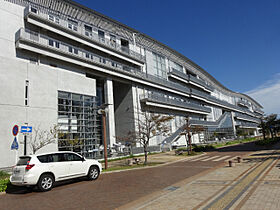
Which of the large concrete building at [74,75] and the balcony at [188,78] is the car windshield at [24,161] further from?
the balcony at [188,78]

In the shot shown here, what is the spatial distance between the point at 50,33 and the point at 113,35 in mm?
10514

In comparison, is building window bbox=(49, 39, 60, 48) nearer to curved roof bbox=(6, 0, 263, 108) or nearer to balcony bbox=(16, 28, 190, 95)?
balcony bbox=(16, 28, 190, 95)

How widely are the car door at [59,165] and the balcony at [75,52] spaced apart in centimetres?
1514

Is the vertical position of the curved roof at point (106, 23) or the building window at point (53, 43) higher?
the curved roof at point (106, 23)

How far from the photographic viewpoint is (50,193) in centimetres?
848

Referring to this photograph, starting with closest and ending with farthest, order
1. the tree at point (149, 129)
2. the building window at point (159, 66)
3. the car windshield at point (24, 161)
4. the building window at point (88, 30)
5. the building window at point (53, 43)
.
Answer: the car windshield at point (24, 161) → the tree at point (149, 129) → the building window at point (53, 43) → the building window at point (88, 30) → the building window at point (159, 66)

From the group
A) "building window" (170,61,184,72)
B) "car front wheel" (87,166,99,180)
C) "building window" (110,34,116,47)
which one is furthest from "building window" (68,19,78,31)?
"building window" (170,61,184,72)

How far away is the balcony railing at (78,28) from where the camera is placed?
22.3m

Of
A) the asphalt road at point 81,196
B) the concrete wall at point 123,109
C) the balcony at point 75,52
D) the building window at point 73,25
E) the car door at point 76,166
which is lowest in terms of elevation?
the asphalt road at point 81,196

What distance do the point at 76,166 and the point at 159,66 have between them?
32.4 metres

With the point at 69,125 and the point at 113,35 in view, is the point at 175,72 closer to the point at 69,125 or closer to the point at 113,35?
the point at 113,35

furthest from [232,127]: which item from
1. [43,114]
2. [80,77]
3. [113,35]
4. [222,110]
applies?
[43,114]

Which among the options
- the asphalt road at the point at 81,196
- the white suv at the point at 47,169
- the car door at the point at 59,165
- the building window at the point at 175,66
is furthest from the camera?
the building window at the point at 175,66

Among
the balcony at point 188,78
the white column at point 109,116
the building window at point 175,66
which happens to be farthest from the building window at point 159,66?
the white column at point 109,116
